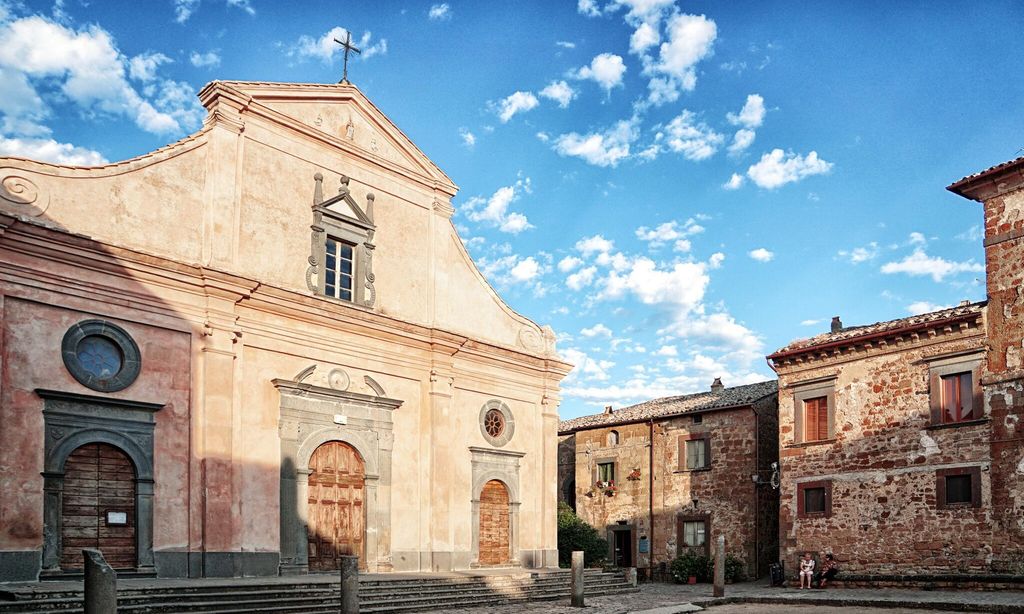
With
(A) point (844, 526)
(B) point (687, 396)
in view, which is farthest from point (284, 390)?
(B) point (687, 396)

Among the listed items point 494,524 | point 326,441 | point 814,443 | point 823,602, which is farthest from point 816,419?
point 326,441

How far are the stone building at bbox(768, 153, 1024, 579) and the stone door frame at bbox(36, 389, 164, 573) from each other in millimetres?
17652

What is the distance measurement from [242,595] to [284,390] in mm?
4884

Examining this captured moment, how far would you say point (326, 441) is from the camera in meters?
19.3

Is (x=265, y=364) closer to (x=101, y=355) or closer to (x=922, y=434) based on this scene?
(x=101, y=355)

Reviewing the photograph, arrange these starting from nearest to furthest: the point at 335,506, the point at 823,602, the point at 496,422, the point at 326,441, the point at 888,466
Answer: the point at 326,441
the point at 335,506
the point at 823,602
the point at 496,422
the point at 888,466

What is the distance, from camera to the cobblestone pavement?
16953mm

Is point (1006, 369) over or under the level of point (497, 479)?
over

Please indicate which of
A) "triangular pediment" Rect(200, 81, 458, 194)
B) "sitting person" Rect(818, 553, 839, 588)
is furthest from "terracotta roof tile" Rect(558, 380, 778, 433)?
"triangular pediment" Rect(200, 81, 458, 194)

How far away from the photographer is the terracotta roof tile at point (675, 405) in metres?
31.2

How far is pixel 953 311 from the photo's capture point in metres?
23.0

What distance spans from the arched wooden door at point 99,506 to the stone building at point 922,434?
1796cm

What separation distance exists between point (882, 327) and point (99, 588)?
21.3 metres

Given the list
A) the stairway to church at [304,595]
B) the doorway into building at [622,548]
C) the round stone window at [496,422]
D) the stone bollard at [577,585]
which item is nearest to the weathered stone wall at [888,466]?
the doorway into building at [622,548]
